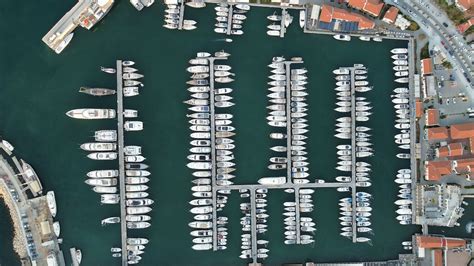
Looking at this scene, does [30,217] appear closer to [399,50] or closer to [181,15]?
[181,15]

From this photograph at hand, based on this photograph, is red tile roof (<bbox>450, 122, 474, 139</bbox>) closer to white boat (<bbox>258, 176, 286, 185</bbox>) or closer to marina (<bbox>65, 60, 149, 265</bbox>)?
white boat (<bbox>258, 176, 286, 185</bbox>)

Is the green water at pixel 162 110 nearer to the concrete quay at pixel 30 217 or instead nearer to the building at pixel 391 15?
the concrete quay at pixel 30 217

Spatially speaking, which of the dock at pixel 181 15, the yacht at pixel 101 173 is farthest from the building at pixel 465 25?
the yacht at pixel 101 173

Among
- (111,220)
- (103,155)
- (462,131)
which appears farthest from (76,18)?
(462,131)

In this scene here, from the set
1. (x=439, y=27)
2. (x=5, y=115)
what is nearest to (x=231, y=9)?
(x=439, y=27)

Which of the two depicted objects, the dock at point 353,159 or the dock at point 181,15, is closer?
the dock at point 181,15
